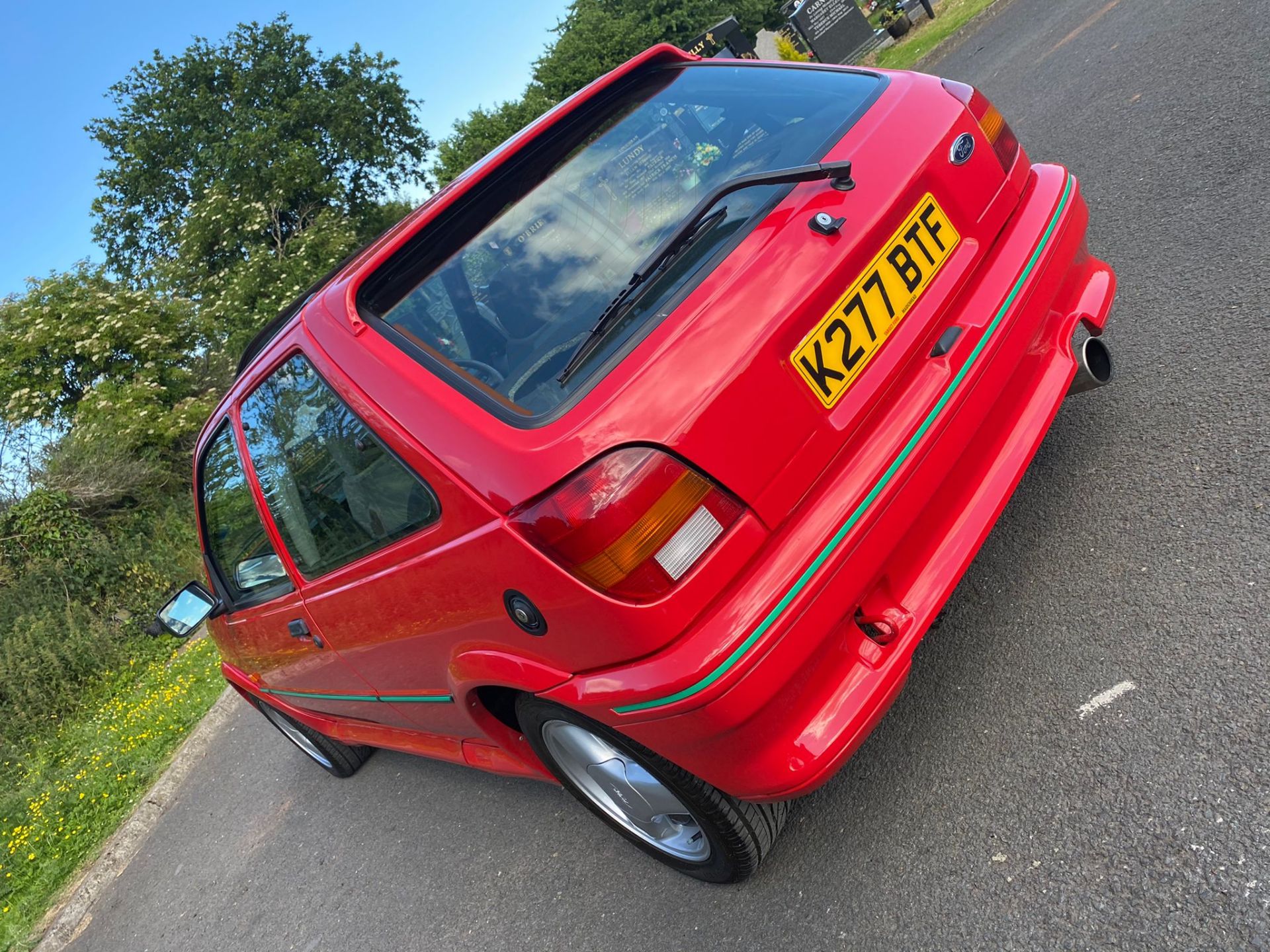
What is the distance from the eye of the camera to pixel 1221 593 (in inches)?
92.6

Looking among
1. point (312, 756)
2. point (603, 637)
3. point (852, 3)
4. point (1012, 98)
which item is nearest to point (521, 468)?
→ point (603, 637)

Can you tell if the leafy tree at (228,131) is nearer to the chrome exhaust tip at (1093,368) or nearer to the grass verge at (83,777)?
the grass verge at (83,777)

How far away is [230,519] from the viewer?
3584 millimetres

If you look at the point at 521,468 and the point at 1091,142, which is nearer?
the point at 521,468

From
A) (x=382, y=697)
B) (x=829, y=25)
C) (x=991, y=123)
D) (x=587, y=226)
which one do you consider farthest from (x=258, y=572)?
(x=829, y=25)

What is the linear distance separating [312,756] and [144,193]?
34386mm

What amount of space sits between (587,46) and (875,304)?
4062 cm

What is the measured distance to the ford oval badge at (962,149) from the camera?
2500 millimetres

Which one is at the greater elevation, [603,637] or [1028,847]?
[603,637]

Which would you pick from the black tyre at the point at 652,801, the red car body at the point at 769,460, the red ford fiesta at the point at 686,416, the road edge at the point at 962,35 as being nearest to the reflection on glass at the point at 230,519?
the red ford fiesta at the point at 686,416

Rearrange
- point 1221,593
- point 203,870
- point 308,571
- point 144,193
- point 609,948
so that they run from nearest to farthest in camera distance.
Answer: point 1221,593 < point 609,948 < point 308,571 < point 203,870 < point 144,193

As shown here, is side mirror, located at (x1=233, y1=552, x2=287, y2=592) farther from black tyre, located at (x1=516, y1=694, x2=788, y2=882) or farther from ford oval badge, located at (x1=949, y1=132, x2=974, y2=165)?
ford oval badge, located at (x1=949, y1=132, x2=974, y2=165)

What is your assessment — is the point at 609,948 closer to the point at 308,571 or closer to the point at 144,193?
the point at 308,571

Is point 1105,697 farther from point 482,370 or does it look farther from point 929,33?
point 929,33
